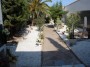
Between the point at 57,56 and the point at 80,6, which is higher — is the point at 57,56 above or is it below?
below

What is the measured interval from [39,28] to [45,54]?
16.9 meters

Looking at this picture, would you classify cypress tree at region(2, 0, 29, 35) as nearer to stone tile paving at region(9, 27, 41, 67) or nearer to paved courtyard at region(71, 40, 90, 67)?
stone tile paving at region(9, 27, 41, 67)

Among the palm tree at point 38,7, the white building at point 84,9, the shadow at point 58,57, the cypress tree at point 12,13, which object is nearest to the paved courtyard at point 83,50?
the shadow at point 58,57

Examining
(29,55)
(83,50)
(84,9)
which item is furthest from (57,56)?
(84,9)

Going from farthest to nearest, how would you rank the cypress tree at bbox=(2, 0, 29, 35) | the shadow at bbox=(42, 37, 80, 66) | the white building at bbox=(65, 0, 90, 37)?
the white building at bbox=(65, 0, 90, 37) → the cypress tree at bbox=(2, 0, 29, 35) → the shadow at bbox=(42, 37, 80, 66)

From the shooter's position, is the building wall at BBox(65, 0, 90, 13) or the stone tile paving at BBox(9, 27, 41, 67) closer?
the stone tile paving at BBox(9, 27, 41, 67)

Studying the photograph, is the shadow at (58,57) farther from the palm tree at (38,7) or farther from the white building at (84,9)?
the palm tree at (38,7)

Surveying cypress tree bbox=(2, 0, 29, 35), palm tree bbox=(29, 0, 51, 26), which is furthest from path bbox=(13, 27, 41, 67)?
palm tree bbox=(29, 0, 51, 26)

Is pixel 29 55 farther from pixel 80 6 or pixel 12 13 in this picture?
pixel 80 6

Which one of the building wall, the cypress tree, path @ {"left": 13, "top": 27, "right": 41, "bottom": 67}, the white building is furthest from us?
the white building

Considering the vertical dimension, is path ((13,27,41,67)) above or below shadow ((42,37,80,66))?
above

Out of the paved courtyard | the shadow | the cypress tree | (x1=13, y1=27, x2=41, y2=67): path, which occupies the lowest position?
the shadow

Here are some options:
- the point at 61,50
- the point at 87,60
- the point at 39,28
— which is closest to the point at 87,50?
the point at 61,50

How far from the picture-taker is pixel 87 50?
19.9m
